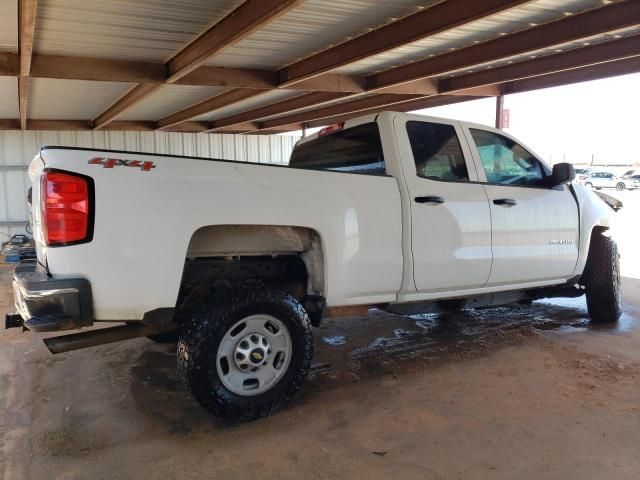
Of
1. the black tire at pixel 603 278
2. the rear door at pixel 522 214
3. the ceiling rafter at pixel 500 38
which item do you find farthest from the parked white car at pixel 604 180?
the rear door at pixel 522 214

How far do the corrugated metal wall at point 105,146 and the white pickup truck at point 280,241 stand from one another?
36.1 ft

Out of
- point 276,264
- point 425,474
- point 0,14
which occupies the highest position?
point 0,14

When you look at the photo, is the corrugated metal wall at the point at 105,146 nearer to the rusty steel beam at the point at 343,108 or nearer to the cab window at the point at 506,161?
the rusty steel beam at the point at 343,108

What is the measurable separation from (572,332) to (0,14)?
692 centimetres

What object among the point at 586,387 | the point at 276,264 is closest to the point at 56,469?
the point at 276,264

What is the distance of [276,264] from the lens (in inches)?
151

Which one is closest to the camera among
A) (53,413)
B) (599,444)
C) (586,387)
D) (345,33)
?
Answer: (599,444)

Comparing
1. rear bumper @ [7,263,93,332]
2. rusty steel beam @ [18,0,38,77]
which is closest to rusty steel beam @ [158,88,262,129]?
rusty steel beam @ [18,0,38,77]

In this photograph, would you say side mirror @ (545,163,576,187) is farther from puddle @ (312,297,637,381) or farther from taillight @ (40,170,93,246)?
taillight @ (40,170,93,246)

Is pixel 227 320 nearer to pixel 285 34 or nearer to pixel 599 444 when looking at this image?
pixel 599 444

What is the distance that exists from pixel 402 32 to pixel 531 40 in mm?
1665

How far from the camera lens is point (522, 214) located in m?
4.52

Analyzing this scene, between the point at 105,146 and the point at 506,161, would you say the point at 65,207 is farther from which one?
the point at 105,146

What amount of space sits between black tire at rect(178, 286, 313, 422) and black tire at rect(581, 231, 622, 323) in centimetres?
369
